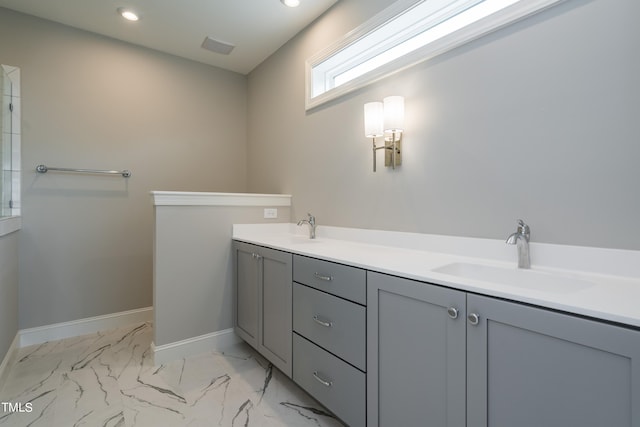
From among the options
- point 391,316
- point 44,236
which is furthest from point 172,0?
point 391,316

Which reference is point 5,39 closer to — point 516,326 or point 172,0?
point 172,0

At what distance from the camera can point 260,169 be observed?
319cm

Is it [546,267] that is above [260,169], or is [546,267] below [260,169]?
below

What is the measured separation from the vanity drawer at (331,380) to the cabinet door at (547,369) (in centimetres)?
50

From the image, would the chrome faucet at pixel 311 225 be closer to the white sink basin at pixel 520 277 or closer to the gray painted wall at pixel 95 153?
the white sink basin at pixel 520 277

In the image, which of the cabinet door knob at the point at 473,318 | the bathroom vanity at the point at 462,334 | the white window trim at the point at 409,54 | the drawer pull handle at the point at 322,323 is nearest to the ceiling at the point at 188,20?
the white window trim at the point at 409,54

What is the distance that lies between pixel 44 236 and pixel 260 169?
1842mm

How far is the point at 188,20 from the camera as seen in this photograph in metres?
2.44

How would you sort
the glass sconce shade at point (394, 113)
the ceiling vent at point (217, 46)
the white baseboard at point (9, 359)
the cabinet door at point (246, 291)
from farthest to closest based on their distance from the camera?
the ceiling vent at point (217, 46), the cabinet door at point (246, 291), the white baseboard at point (9, 359), the glass sconce shade at point (394, 113)

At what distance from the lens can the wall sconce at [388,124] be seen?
5.49 ft

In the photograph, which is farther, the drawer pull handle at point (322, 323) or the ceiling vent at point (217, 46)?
the ceiling vent at point (217, 46)

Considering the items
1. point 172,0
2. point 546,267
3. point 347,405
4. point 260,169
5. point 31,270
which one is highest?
point 172,0

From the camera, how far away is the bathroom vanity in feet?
2.36

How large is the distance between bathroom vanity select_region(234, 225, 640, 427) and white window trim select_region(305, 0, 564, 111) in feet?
3.09
